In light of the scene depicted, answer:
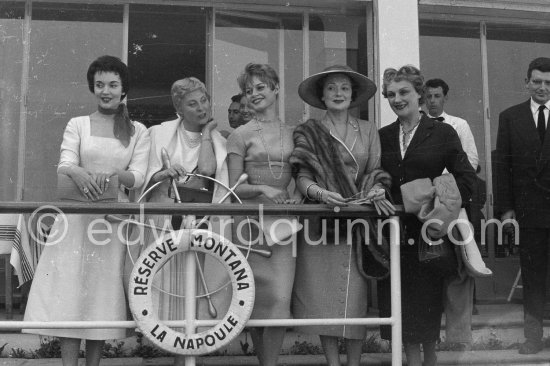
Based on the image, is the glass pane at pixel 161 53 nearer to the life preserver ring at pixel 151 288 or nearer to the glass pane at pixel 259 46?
the glass pane at pixel 259 46

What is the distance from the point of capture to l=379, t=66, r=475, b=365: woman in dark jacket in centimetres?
373

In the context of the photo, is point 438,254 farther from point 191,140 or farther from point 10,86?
point 10,86

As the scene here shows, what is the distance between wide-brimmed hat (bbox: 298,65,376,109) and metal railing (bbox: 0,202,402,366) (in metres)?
0.80

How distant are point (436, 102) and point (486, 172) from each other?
60cm

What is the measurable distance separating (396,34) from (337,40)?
0.49 meters

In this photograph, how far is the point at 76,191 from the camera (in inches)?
142

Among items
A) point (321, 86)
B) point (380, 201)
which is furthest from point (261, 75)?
point (380, 201)

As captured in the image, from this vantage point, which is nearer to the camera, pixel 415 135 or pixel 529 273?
pixel 415 135

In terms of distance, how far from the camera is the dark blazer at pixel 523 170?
14.2ft

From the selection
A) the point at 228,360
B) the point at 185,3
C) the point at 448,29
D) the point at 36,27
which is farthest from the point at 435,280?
the point at 36,27

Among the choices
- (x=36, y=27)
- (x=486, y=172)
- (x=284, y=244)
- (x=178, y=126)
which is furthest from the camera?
(x=36, y=27)

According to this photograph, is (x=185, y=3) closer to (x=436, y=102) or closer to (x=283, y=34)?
(x=283, y=34)

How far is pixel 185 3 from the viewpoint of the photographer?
5316mm

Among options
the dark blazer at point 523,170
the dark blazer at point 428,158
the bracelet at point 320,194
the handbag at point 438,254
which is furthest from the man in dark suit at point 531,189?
the bracelet at point 320,194
